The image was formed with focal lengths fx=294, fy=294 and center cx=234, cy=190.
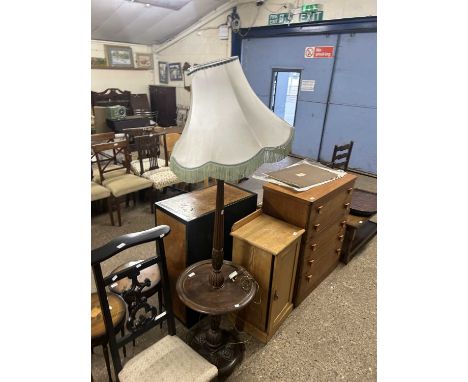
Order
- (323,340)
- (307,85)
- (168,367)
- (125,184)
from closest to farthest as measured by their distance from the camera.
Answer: (168,367) → (323,340) → (125,184) → (307,85)

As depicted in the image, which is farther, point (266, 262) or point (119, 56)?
point (119, 56)

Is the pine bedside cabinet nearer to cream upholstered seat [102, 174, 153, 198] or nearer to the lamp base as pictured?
the lamp base

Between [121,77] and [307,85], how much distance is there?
415 cm

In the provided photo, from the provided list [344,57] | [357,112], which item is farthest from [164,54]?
[357,112]

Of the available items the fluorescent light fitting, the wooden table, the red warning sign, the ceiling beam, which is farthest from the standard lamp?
the ceiling beam

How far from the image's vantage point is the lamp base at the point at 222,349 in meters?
1.61

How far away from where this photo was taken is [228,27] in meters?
5.55

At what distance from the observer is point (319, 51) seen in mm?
4723

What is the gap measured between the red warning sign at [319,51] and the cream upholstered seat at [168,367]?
471 cm

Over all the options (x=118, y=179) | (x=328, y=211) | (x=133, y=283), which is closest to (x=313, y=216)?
(x=328, y=211)

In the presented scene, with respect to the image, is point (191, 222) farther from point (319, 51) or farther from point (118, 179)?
point (319, 51)

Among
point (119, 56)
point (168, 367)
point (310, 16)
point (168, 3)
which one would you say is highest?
point (168, 3)

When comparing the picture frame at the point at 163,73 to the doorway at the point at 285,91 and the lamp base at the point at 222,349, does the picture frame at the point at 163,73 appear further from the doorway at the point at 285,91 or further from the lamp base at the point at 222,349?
the lamp base at the point at 222,349

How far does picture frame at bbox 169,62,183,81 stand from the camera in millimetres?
6645
